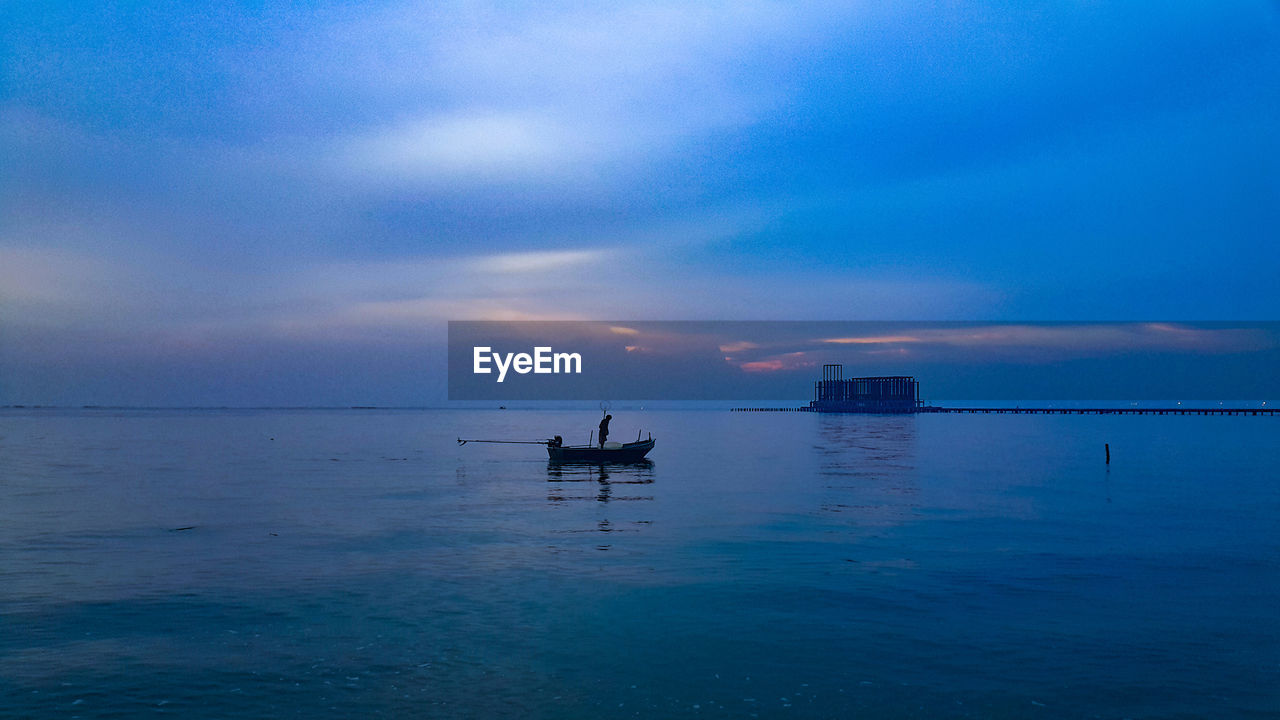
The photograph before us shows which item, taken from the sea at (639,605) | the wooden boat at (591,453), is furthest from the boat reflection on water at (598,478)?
the sea at (639,605)

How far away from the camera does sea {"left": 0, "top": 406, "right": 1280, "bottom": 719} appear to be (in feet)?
48.2

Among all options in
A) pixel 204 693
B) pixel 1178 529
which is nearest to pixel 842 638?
pixel 204 693

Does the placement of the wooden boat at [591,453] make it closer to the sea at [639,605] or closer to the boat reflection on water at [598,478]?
the boat reflection on water at [598,478]

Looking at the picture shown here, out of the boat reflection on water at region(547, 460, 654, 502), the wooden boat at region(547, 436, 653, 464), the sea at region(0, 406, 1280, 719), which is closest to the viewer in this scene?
the sea at region(0, 406, 1280, 719)

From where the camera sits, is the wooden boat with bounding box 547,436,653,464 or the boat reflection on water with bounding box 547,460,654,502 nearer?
the boat reflection on water with bounding box 547,460,654,502

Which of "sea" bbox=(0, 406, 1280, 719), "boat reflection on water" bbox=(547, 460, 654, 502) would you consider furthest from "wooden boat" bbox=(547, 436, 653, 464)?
"sea" bbox=(0, 406, 1280, 719)

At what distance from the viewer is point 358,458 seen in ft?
268

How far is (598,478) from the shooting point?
58.5 meters

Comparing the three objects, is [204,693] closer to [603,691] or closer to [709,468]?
[603,691]

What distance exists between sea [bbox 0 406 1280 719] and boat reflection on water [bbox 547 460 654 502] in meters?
1.07

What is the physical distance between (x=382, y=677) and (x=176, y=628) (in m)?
6.08

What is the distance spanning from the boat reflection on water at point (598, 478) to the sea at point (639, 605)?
3.53 ft

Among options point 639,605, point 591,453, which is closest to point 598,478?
point 591,453

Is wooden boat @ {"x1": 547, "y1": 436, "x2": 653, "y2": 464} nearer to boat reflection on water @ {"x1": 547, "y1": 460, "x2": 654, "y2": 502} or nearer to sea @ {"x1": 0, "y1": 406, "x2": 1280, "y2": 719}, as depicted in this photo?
boat reflection on water @ {"x1": 547, "y1": 460, "x2": 654, "y2": 502}
